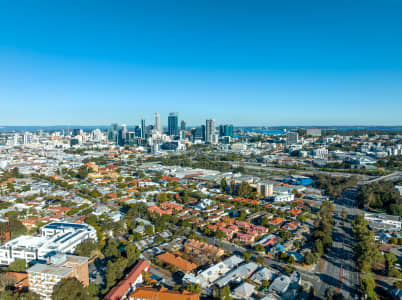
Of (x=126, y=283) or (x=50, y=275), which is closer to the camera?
(x=50, y=275)

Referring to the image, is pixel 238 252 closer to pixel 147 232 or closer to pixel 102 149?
pixel 147 232

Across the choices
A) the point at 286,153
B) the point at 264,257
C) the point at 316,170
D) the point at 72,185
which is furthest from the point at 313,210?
the point at 286,153

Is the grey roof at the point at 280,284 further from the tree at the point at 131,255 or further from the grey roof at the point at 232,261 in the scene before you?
the tree at the point at 131,255

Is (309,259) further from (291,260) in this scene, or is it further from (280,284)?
(280,284)

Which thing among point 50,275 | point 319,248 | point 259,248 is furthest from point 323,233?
point 50,275

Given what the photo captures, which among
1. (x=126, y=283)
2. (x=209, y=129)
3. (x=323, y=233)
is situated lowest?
(x=126, y=283)

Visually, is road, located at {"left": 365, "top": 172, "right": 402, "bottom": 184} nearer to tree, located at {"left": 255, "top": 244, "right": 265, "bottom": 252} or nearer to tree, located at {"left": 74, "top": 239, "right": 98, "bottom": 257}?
tree, located at {"left": 255, "top": 244, "right": 265, "bottom": 252}
